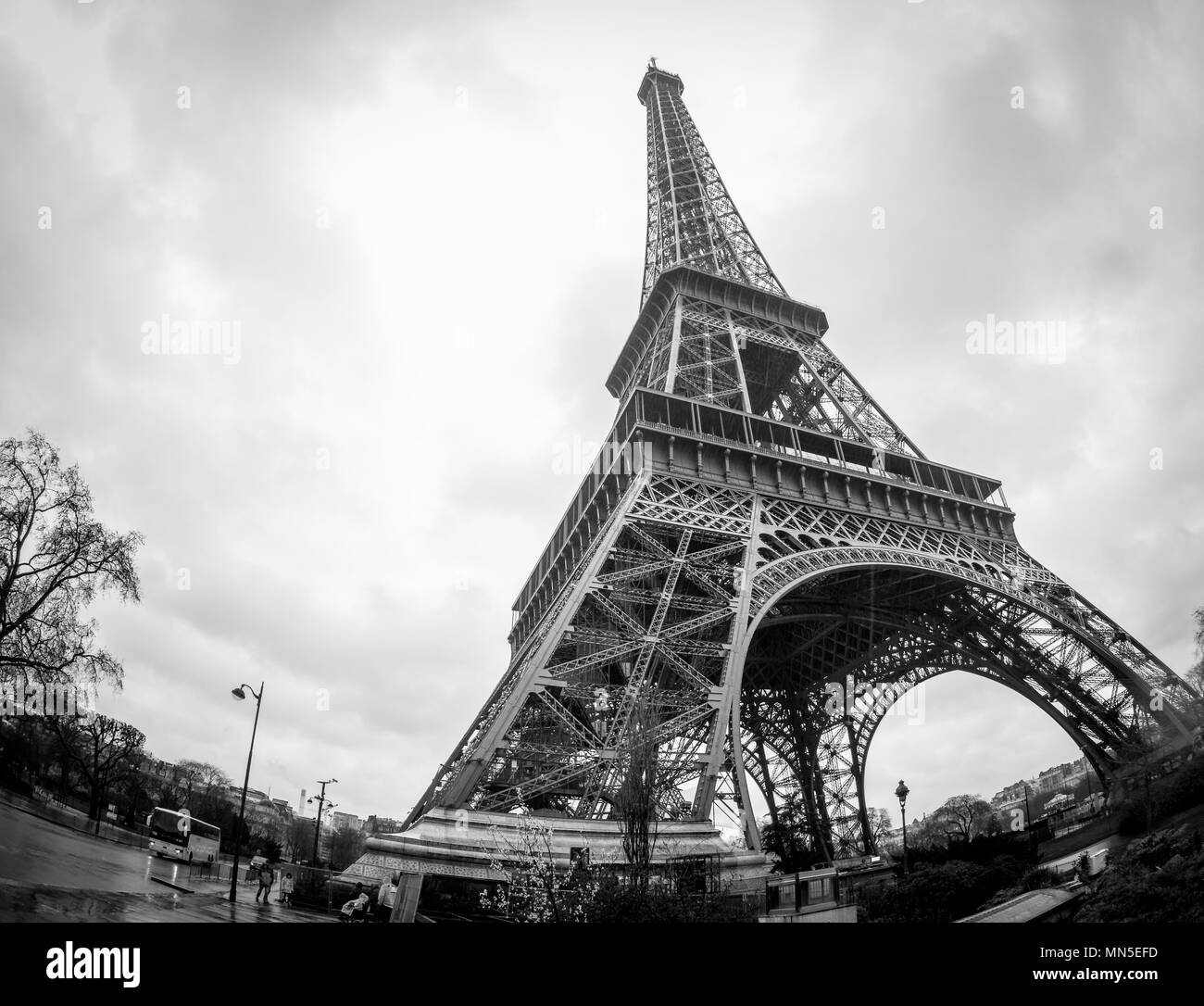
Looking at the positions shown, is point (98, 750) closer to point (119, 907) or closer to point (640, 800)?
point (119, 907)

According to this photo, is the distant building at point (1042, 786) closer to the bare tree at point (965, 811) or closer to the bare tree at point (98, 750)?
the bare tree at point (965, 811)

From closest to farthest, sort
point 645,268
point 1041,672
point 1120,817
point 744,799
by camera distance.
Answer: point 744,799
point 1120,817
point 1041,672
point 645,268

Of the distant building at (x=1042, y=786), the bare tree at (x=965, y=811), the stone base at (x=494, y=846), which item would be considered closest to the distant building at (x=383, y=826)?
the stone base at (x=494, y=846)

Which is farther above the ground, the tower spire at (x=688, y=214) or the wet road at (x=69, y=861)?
the tower spire at (x=688, y=214)
